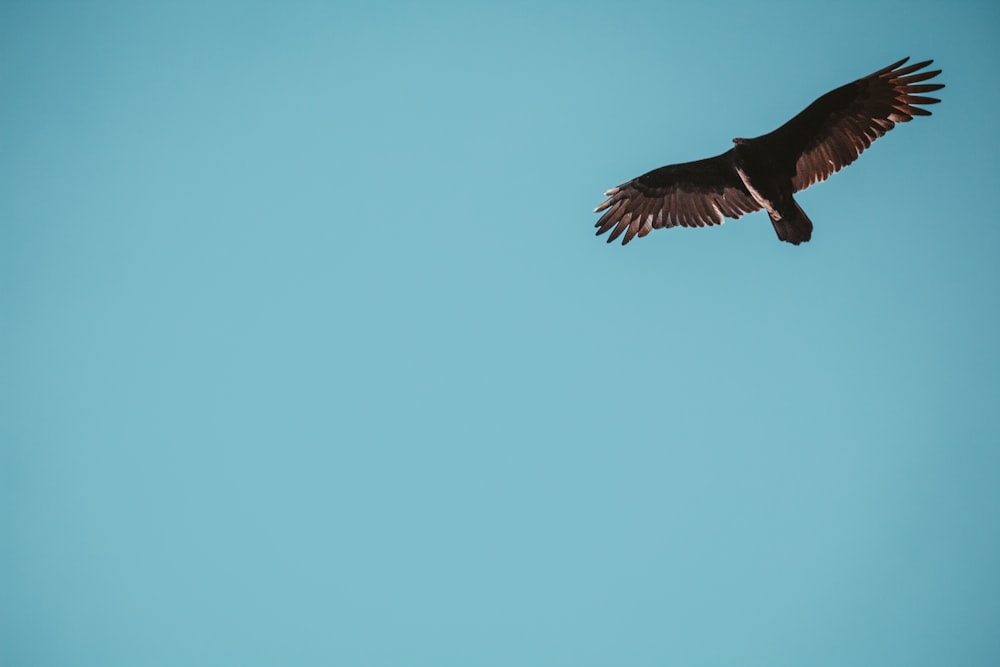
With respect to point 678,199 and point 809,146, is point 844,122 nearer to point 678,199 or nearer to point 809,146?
point 809,146

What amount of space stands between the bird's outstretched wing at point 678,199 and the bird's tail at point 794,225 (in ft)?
2.04

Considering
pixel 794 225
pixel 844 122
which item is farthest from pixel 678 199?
pixel 844 122

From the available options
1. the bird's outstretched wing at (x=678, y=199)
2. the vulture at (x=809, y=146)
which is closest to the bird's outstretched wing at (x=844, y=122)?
the vulture at (x=809, y=146)

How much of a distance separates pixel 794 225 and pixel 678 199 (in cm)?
169

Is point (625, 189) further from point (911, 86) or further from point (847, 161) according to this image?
point (911, 86)

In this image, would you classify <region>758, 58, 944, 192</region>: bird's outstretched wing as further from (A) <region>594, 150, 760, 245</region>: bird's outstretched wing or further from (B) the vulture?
(A) <region>594, 150, 760, 245</region>: bird's outstretched wing

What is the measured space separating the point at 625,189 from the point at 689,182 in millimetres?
899

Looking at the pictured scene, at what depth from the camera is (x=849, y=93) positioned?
29.4 ft

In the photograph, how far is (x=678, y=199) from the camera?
1018 cm

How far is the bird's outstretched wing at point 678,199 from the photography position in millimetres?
9797

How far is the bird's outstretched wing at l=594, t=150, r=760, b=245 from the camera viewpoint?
9797 millimetres

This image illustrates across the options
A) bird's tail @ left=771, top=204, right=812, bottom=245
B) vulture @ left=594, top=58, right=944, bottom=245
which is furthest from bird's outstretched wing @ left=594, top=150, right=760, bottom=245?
bird's tail @ left=771, top=204, right=812, bottom=245

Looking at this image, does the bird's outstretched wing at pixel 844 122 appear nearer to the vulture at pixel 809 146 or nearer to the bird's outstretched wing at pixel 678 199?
the vulture at pixel 809 146

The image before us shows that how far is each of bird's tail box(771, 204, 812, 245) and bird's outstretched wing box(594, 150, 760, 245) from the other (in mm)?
623
